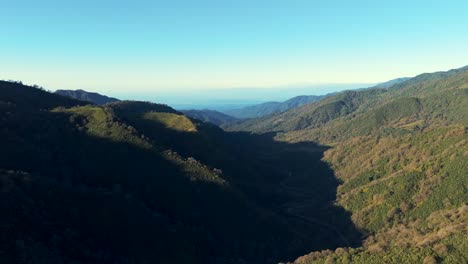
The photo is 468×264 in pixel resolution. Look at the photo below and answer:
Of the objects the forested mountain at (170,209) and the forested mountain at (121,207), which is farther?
the forested mountain at (121,207)

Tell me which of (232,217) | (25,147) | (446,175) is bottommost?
(232,217)

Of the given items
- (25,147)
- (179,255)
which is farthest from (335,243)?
(25,147)

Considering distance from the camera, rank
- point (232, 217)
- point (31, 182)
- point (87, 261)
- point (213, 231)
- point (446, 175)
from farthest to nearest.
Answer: point (446, 175)
point (232, 217)
point (213, 231)
point (31, 182)
point (87, 261)

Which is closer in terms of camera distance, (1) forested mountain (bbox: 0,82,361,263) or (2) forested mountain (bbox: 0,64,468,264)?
(2) forested mountain (bbox: 0,64,468,264)

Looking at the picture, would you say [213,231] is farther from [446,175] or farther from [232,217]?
[446,175]

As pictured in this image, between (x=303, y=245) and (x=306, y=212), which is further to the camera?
(x=306, y=212)

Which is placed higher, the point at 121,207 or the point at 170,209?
the point at 121,207

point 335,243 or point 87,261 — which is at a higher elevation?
point 87,261

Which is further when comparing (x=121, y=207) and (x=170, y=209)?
(x=170, y=209)
